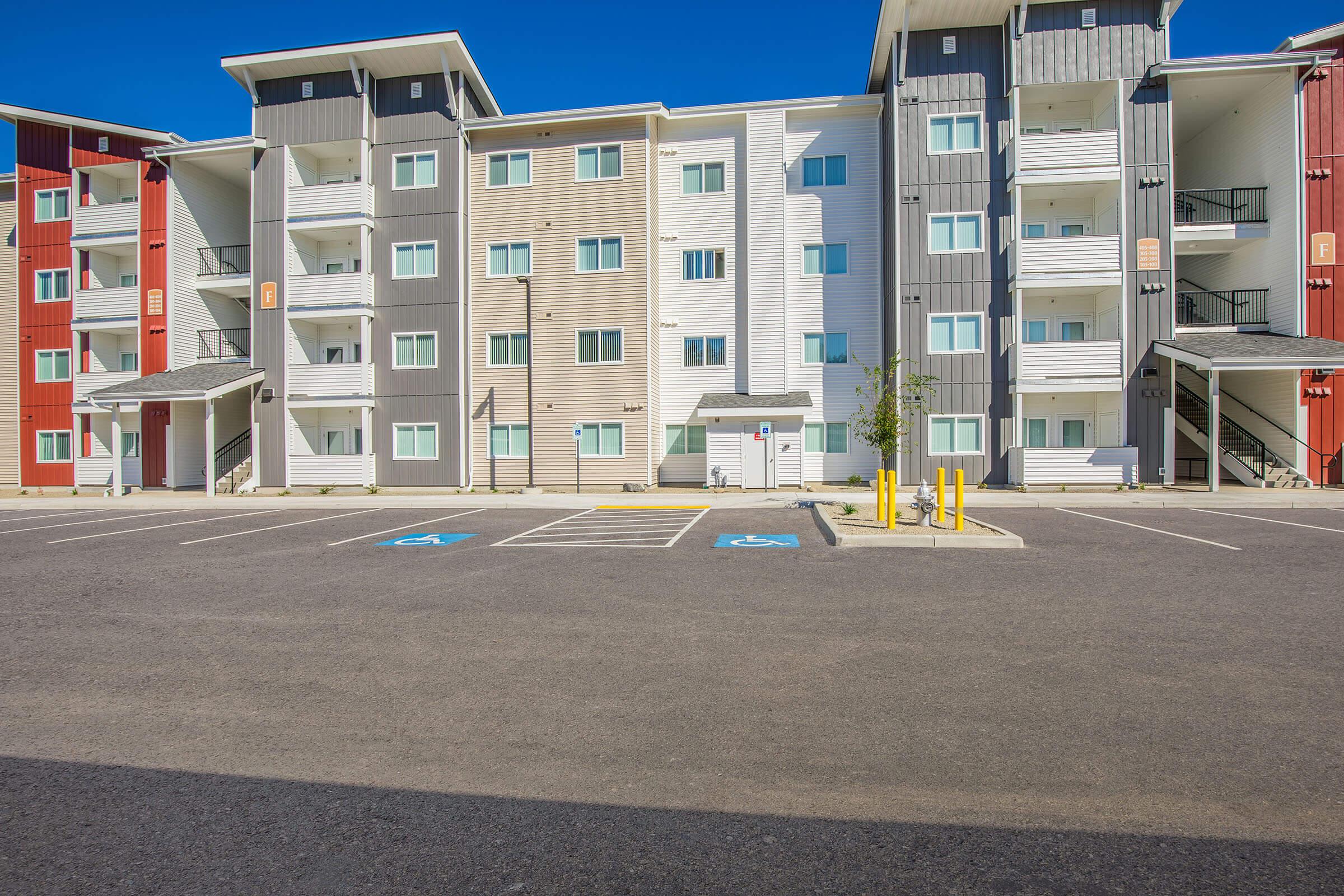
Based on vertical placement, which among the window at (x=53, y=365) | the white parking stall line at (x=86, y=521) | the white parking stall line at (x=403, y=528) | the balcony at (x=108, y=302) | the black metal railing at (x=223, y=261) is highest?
the black metal railing at (x=223, y=261)

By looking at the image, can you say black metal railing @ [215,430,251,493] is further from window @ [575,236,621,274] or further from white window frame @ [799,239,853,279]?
white window frame @ [799,239,853,279]

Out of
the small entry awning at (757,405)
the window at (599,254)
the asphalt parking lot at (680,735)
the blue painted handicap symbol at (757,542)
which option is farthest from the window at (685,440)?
the asphalt parking lot at (680,735)

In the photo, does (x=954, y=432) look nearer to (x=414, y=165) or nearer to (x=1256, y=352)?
(x=1256, y=352)

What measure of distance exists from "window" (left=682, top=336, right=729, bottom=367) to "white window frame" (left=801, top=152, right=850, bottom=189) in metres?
6.81

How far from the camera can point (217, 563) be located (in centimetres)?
1081

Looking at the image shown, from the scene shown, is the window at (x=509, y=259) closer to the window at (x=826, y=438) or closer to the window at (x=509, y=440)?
the window at (x=509, y=440)

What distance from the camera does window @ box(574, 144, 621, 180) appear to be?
27969 mm

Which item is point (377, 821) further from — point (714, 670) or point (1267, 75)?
point (1267, 75)

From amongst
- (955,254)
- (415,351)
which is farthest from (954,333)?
(415,351)

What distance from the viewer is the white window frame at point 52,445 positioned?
1202 inches

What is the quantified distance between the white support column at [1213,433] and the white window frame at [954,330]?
6.58 metres

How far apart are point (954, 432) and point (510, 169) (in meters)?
19.6

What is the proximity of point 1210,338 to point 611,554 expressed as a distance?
23395 mm

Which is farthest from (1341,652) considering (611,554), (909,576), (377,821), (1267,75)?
(1267,75)
